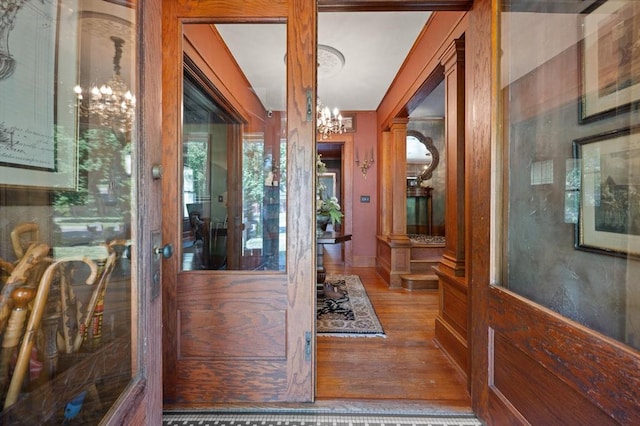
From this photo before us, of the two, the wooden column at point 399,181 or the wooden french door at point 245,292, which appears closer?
the wooden french door at point 245,292

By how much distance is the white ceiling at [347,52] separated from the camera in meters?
1.65

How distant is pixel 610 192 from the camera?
97cm

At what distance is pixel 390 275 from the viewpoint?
12.8 feet

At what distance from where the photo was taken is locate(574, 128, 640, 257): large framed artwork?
34.5 inches

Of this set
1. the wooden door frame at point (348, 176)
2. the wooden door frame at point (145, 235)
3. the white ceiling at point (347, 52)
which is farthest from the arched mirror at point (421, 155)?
the wooden door frame at point (145, 235)

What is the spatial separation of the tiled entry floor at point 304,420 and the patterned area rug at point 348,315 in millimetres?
954

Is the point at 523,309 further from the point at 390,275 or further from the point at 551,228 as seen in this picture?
the point at 390,275

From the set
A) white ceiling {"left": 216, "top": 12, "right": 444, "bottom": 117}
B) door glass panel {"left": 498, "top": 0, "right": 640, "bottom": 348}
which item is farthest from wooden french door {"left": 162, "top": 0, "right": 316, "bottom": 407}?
door glass panel {"left": 498, "top": 0, "right": 640, "bottom": 348}

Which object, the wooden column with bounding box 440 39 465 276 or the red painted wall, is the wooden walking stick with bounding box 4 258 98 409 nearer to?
the wooden column with bounding box 440 39 465 276

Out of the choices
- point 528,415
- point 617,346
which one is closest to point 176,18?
point 617,346

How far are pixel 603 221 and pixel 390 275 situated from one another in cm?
305

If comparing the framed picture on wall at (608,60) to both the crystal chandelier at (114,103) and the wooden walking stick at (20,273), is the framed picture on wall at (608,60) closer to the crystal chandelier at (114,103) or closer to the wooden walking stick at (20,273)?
the crystal chandelier at (114,103)

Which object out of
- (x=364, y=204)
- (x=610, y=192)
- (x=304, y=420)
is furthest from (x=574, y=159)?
(x=364, y=204)

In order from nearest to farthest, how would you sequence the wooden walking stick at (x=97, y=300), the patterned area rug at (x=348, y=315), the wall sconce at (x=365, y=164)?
the wooden walking stick at (x=97, y=300)
the patterned area rug at (x=348, y=315)
the wall sconce at (x=365, y=164)
